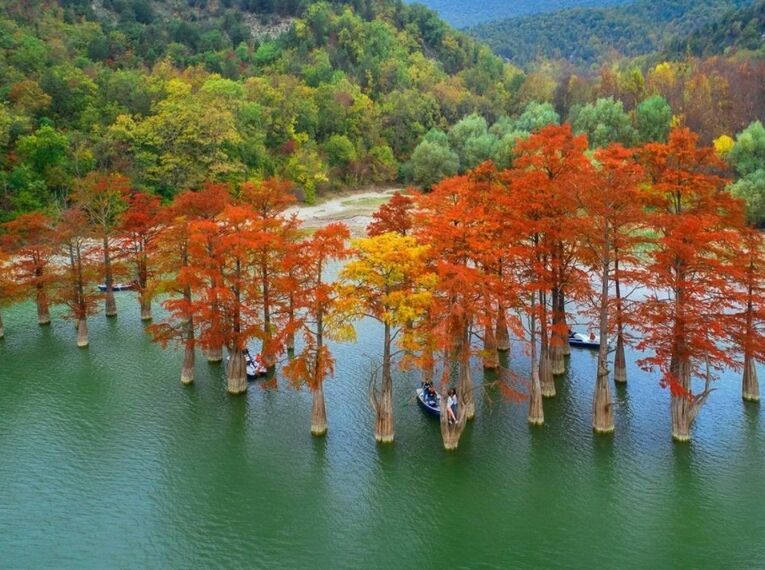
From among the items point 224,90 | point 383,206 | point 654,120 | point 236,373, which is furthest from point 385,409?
point 224,90

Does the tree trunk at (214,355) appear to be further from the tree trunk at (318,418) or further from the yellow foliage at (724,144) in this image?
the yellow foliage at (724,144)

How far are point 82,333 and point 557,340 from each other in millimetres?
30399

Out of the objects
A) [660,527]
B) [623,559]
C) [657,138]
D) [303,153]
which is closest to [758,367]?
[660,527]

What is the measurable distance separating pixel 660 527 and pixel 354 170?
92.1 m

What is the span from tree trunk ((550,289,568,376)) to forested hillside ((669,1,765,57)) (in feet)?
481

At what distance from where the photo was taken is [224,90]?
3844 inches

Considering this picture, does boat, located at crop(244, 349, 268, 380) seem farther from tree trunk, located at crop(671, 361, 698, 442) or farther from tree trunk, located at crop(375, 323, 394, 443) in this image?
tree trunk, located at crop(671, 361, 698, 442)

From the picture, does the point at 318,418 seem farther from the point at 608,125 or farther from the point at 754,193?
the point at 608,125

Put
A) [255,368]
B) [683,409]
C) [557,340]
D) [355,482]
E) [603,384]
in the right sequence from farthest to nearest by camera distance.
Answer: [255,368]
[557,340]
[603,384]
[683,409]
[355,482]

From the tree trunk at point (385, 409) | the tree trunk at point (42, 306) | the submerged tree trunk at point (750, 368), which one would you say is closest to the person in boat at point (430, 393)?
the tree trunk at point (385, 409)

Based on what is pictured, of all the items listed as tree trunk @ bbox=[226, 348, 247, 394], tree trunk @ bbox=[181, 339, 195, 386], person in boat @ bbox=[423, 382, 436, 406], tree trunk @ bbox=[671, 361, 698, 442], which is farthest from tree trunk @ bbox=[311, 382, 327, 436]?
tree trunk @ bbox=[671, 361, 698, 442]

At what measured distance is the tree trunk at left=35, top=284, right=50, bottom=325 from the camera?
4466 centimetres

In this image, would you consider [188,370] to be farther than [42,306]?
No

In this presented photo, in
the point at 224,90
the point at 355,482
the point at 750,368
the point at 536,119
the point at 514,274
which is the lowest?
the point at 355,482
